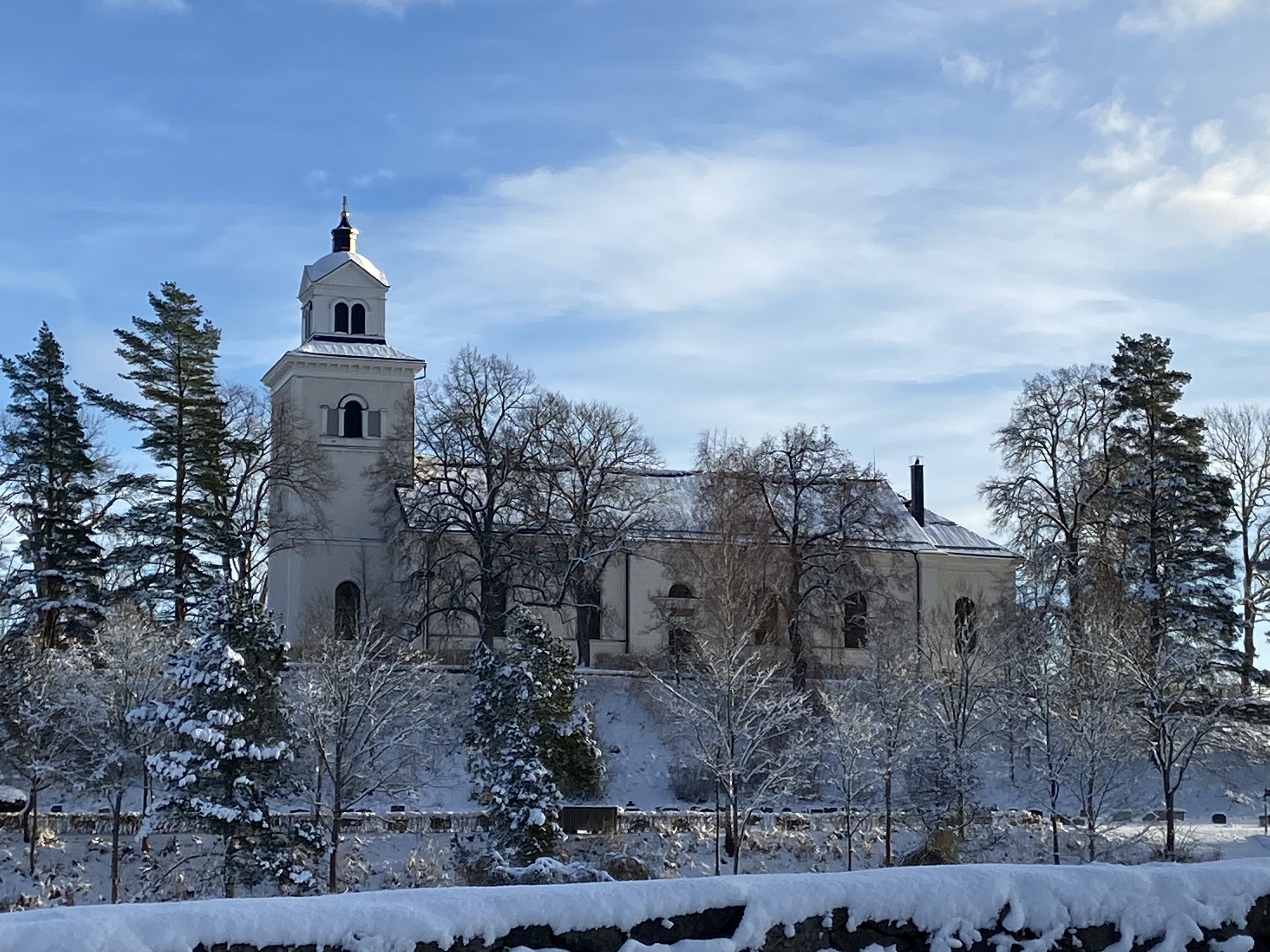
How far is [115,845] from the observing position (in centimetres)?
3212

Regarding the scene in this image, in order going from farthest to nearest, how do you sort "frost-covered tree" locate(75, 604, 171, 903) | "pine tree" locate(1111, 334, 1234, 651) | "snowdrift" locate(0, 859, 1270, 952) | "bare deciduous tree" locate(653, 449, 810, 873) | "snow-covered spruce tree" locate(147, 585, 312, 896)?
"pine tree" locate(1111, 334, 1234, 651) < "bare deciduous tree" locate(653, 449, 810, 873) < "frost-covered tree" locate(75, 604, 171, 903) < "snow-covered spruce tree" locate(147, 585, 312, 896) < "snowdrift" locate(0, 859, 1270, 952)

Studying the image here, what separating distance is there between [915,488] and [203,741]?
40064 mm

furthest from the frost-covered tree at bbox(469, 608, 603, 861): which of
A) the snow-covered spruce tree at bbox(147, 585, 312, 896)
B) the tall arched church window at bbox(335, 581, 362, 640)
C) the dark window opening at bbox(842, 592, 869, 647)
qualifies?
the tall arched church window at bbox(335, 581, 362, 640)

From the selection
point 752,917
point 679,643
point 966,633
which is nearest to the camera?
point 752,917

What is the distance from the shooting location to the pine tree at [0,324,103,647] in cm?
4334

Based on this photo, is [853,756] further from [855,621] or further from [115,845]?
[115,845]

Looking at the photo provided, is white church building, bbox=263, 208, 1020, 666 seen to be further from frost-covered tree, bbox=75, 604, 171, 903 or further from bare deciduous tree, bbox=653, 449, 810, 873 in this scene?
frost-covered tree, bbox=75, 604, 171, 903

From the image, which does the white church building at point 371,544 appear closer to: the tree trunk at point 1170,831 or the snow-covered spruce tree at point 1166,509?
the snow-covered spruce tree at point 1166,509

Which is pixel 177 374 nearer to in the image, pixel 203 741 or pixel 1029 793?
pixel 203 741

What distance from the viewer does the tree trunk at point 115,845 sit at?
31.3 metres

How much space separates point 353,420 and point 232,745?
88.2 ft

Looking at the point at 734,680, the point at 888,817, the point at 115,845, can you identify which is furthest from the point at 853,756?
the point at 115,845

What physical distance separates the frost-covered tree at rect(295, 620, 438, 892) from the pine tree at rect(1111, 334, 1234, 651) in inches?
888

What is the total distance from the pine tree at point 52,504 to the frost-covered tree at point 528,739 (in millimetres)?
13426
